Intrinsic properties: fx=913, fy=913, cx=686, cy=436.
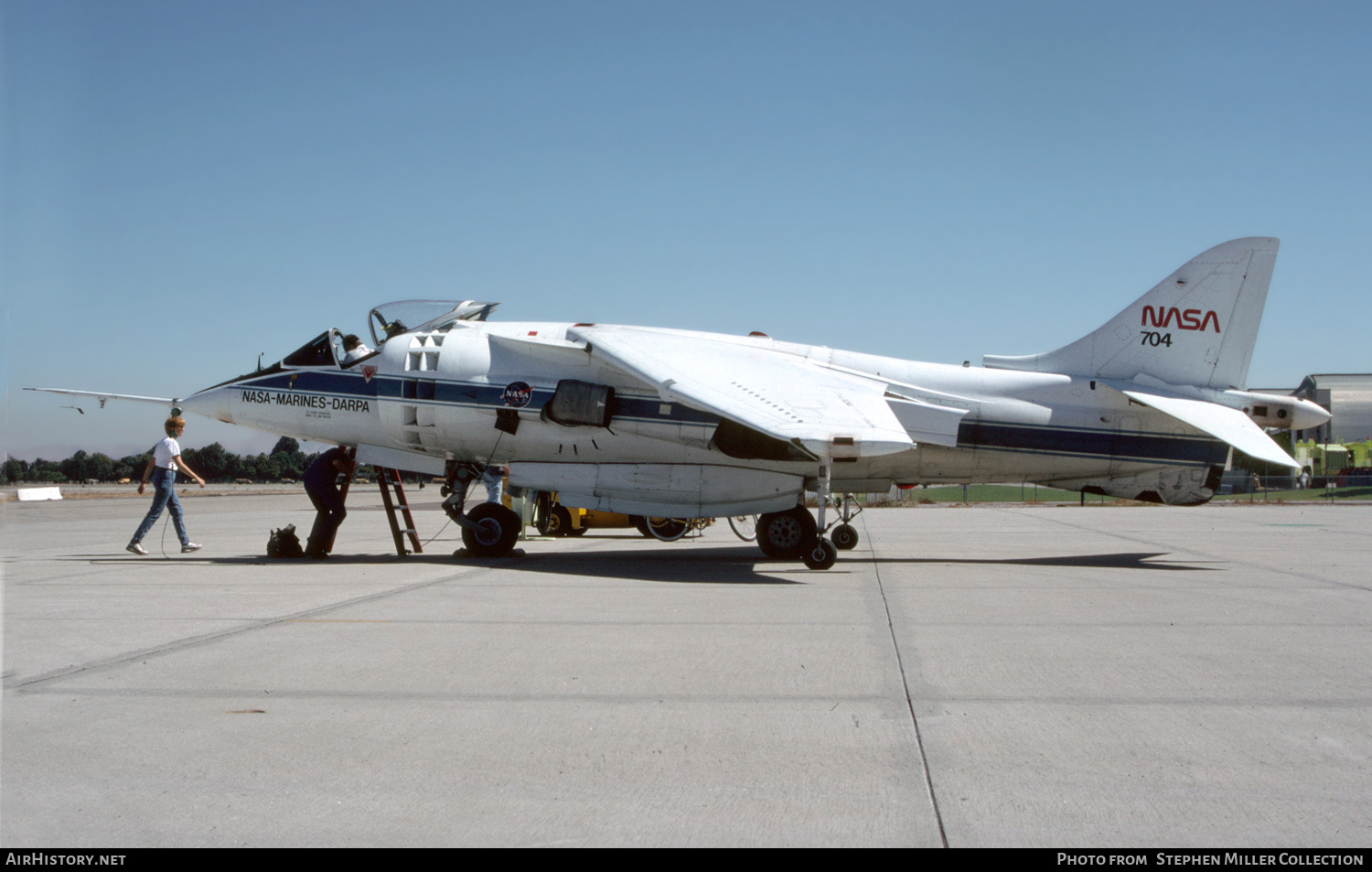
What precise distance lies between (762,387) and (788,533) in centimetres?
249

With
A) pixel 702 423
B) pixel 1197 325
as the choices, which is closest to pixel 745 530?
pixel 702 423

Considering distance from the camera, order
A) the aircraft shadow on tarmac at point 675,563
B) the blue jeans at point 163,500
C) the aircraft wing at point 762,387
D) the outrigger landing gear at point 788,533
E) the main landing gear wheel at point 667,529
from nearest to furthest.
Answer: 1. the aircraft wing at point 762,387
2. the aircraft shadow on tarmac at point 675,563
3. the outrigger landing gear at point 788,533
4. the blue jeans at point 163,500
5. the main landing gear wheel at point 667,529

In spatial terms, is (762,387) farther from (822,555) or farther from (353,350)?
(353,350)

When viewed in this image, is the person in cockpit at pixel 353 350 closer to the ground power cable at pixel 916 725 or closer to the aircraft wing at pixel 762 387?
the aircraft wing at pixel 762 387

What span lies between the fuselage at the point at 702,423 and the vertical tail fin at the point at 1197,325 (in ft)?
2.12

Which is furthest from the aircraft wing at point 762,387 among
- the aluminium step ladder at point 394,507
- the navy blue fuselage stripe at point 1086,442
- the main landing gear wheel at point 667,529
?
the main landing gear wheel at point 667,529

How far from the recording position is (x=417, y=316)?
1411cm

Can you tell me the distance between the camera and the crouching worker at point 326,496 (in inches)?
517

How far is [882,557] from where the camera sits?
13742 mm

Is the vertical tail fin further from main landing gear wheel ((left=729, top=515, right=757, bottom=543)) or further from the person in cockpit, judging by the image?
Result: the person in cockpit

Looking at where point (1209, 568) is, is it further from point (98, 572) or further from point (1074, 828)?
point (98, 572)

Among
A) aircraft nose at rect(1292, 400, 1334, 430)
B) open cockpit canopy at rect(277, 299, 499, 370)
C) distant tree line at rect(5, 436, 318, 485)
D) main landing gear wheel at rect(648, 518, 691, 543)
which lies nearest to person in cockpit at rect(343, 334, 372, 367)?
open cockpit canopy at rect(277, 299, 499, 370)
